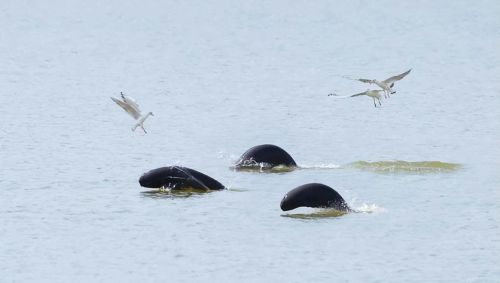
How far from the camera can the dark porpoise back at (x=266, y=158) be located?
1815 inches

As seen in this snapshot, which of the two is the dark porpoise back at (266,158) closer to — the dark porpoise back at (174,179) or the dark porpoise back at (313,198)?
the dark porpoise back at (174,179)

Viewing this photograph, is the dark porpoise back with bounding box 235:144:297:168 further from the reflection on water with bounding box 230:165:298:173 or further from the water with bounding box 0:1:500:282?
the water with bounding box 0:1:500:282

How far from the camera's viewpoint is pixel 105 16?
399ft

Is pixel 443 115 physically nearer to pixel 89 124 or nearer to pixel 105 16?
pixel 89 124

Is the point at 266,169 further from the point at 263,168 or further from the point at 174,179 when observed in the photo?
the point at 174,179

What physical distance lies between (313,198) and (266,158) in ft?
21.2

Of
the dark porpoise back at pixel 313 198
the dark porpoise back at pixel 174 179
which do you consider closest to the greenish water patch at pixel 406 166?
the dark porpoise back at pixel 174 179

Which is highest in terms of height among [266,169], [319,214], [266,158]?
[266,158]

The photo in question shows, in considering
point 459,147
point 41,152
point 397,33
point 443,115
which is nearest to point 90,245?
point 41,152

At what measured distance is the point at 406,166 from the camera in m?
47.2

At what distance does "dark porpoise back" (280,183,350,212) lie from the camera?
130 ft

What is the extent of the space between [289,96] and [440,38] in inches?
1288

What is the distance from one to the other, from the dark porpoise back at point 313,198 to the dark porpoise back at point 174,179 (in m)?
3.11

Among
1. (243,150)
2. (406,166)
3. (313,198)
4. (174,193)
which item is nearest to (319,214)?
(313,198)
